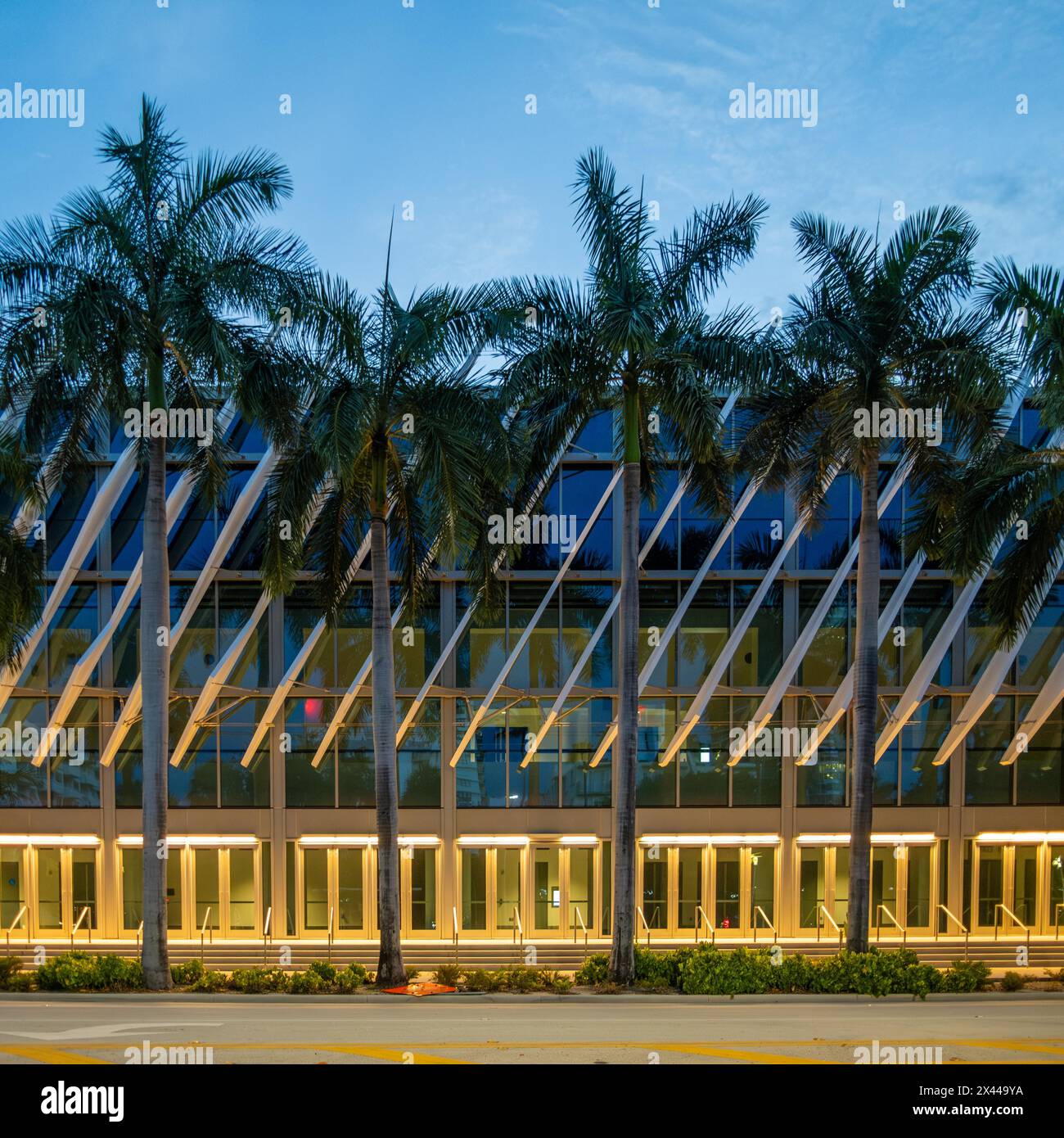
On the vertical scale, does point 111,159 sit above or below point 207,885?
above

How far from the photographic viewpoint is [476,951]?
2209 cm

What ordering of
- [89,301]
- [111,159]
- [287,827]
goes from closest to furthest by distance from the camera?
1. [89,301]
2. [111,159]
3. [287,827]

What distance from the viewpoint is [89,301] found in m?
15.2

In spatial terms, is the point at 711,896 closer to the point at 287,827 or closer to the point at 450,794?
the point at 450,794

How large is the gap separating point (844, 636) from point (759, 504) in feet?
12.7

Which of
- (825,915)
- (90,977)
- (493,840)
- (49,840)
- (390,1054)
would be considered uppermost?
(390,1054)

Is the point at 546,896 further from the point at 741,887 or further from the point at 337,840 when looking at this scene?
the point at 337,840

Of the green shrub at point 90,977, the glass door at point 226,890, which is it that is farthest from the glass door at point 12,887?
the green shrub at point 90,977

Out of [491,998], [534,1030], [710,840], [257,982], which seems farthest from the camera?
[710,840]

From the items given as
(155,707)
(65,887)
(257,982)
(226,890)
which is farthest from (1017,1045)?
(65,887)

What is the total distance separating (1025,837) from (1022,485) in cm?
1199

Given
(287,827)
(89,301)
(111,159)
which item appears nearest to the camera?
(89,301)

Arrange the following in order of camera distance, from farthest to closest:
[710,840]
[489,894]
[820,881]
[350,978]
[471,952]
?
[820,881], [710,840], [489,894], [471,952], [350,978]

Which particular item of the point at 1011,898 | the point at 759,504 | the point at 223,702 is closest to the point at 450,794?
the point at 223,702
